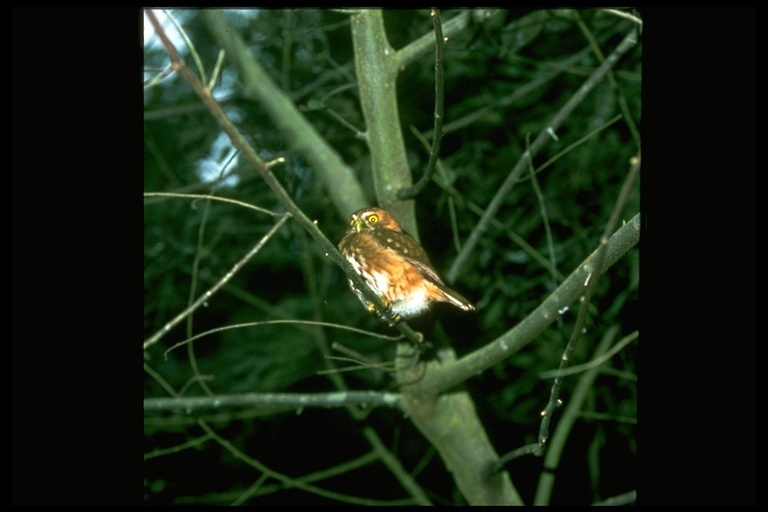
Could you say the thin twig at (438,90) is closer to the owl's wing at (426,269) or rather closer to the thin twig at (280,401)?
the owl's wing at (426,269)

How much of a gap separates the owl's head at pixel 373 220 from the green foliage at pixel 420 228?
1.83ft

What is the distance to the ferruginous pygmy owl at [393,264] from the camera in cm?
223

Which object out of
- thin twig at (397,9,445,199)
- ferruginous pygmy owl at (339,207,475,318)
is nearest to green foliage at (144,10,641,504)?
ferruginous pygmy owl at (339,207,475,318)

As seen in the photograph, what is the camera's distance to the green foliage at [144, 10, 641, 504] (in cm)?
310

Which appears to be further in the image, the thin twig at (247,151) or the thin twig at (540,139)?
the thin twig at (540,139)

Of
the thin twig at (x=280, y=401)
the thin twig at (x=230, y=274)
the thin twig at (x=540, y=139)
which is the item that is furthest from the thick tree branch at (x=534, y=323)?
the thin twig at (x=230, y=274)

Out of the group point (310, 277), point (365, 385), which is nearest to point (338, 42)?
point (310, 277)

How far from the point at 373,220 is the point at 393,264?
0.15 m

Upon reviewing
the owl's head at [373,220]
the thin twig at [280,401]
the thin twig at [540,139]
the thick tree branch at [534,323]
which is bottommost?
the thin twig at [280,401]

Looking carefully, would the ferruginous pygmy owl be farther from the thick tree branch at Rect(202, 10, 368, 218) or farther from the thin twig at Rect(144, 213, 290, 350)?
the thin twig at Rect(144, 213, 290, 350)

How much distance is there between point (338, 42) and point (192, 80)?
93.0 inches

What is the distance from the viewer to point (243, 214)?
3984 mm

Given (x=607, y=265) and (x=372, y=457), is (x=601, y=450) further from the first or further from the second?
(x=607, y=265)

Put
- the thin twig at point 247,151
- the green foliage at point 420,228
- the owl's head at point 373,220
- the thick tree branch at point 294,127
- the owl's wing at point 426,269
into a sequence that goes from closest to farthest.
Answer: the thin twig at point 247,151 < the owl's wing at point 426,269 < the owl's head at point 373,220 < the thick tree branch at point 294,127 < the green foliage at point 420,228
